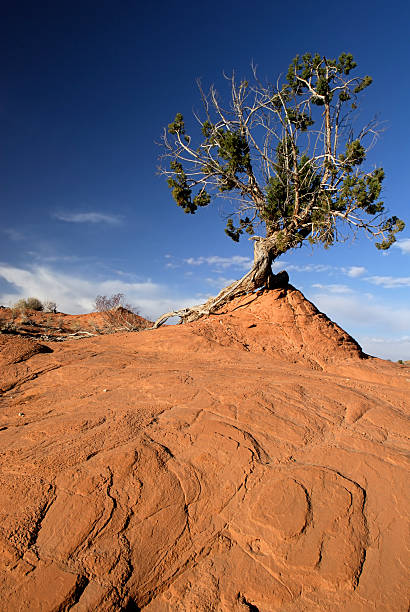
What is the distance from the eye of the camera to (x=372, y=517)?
2555 mm

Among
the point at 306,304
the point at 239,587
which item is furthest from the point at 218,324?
the point at 239,587

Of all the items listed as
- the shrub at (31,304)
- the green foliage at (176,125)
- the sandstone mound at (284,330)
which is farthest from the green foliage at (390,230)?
the shrub at (31,304)

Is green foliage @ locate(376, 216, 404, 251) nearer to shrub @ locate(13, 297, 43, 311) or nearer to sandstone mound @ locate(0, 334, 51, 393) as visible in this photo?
sandstone mound @ locate(0, 334, 51, 393)

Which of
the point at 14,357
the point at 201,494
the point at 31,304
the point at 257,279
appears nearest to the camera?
the point at 201,494

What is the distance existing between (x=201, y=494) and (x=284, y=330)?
5598 mm

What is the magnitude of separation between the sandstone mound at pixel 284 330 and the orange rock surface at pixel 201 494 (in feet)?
7.05

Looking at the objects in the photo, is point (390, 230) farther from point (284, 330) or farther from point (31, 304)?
point (31, 304)

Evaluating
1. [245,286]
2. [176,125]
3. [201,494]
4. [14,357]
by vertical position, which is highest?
[176,125]

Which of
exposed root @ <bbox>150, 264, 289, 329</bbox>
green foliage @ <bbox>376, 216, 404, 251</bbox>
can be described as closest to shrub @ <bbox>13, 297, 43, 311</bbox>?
exposed root @ <bbox>150, 264, 289, 329</bbox>

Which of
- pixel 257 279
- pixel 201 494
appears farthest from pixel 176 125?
pixel 201 494

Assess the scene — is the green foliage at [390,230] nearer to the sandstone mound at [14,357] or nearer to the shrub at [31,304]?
the sandstone mound at [14,357]

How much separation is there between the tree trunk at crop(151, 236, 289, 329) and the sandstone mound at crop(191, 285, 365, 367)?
0.44m

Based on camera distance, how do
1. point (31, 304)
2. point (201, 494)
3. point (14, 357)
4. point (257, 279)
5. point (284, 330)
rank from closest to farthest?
point (201, 494) → point (14, 357) → point (284, 330) → point (257, 279) → point (31, 304)

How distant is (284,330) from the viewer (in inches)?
308
